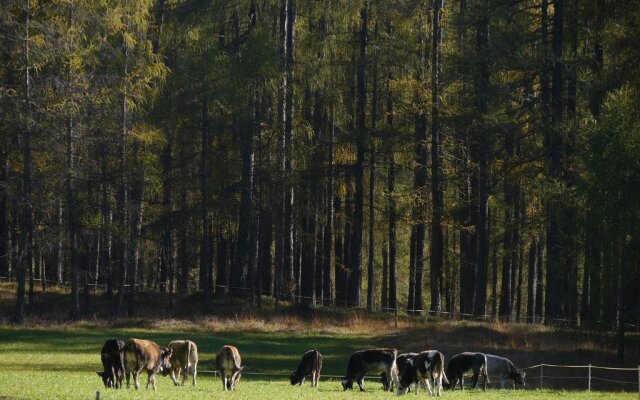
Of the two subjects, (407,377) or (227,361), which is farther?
(407,377)

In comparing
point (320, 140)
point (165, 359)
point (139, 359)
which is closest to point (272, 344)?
point (165, 359)

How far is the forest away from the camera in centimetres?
4438

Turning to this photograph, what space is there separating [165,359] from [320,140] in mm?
32613

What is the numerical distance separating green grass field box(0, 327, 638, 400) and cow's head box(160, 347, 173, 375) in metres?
0.64

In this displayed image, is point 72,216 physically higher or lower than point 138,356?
higher

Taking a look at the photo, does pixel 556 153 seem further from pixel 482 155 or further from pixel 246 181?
pixel 246 181

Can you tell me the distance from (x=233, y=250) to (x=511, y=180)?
3008 centimetres

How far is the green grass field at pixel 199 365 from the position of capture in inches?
1014

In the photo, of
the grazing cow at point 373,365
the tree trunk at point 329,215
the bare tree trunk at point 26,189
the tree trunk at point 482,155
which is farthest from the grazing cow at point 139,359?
the tree trunk at point 329,215

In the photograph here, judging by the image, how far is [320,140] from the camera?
61531 millimetres

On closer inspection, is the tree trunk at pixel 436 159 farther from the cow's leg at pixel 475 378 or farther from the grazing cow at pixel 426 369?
the grazing cow at pixel 426 369

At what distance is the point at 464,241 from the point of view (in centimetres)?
6919

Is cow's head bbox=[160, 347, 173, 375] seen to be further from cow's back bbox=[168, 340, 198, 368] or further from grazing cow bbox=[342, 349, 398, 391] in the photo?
grazing cow bbox=[342, 349, 398, 391]

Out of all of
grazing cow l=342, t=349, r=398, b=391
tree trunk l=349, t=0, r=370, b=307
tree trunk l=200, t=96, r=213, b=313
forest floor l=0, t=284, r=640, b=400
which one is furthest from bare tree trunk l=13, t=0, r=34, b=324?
grazing cow l=342, t=349, r=398, b=391
